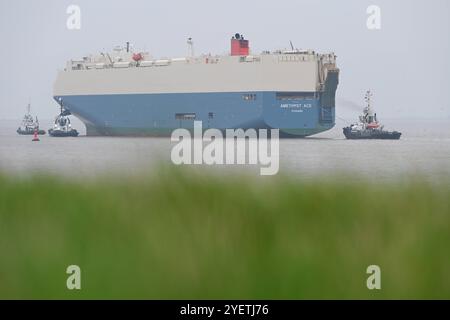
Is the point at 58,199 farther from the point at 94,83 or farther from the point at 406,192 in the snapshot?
the point at 94,83

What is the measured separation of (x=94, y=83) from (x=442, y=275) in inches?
1864

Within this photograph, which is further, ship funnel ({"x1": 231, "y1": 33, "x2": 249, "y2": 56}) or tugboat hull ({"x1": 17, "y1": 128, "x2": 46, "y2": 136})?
tugboat hull ({"x1": 17, "y1": 128, "x2": 46, "y2": 136})

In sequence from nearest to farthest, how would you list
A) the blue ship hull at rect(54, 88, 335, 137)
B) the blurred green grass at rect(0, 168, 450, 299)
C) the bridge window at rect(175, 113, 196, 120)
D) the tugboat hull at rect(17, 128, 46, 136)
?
1. the blurred green grass at rect(0, 168, 450, 299)
2. the blue ship hull at rect(54, 88, 335, 137)
3. the bridge window at rect(175, 113, 196, 120)
4. the tugboat hull at rect(17, 128, 46, 136)

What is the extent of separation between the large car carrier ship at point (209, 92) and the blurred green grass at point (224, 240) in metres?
36.6

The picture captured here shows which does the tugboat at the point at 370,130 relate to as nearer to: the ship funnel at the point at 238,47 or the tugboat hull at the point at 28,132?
the ship funnel at the point at 238,47

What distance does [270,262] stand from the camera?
480 centimetres

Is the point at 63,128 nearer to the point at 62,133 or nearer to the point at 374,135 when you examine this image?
the point at 62,133

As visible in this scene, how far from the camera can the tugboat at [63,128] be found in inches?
2110

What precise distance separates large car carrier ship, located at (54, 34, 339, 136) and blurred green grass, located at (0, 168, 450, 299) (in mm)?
36635

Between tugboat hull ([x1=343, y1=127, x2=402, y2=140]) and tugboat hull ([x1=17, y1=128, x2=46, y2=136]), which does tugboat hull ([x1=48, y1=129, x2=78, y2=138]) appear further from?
tugboat hull ([x1=343, y1=127, x2=402, y2=140])

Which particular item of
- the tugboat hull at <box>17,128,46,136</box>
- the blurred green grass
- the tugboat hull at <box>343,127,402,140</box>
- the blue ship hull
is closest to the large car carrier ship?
the blue ship hull

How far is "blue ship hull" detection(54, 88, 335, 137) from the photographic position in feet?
141

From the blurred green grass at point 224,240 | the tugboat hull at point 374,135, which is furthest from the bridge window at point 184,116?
the blurred green grass at point 224,240

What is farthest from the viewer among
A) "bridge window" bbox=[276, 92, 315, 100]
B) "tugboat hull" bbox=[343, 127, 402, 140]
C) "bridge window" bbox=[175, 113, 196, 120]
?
"bridge window" bbox=[175, 113, 196, 120]
